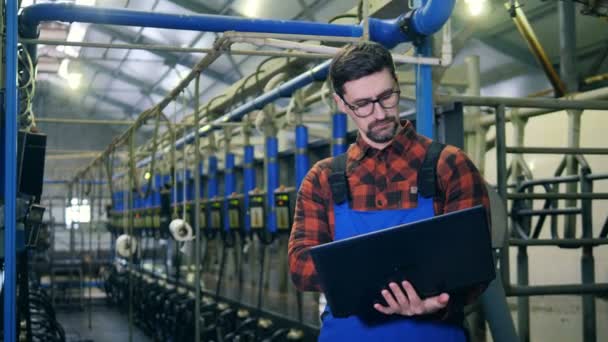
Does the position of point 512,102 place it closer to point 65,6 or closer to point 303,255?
point 303,255

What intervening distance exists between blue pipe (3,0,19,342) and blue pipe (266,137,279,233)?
3090 mm

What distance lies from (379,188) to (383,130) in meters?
0.14

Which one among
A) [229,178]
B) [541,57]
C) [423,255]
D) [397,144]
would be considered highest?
[541,57]

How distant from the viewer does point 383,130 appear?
1.76 meters

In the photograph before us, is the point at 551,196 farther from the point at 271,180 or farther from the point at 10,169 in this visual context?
the point at 271,180

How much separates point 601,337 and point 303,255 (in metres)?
3.84

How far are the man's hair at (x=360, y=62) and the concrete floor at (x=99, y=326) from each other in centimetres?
677

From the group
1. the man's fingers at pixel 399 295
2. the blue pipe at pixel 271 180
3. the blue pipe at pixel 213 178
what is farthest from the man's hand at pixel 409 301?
the blue pipe at pixel 213 178

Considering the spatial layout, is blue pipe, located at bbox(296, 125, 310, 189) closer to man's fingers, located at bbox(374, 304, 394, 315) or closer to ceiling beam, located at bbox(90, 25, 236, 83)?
man's fingers, located at bbox(374, 304, 394, 315)

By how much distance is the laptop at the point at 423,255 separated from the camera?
1.52 m

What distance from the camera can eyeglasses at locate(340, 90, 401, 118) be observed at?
1745 millimetres

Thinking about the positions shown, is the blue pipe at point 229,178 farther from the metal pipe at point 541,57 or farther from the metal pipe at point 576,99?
the metal pipe at point 541,57

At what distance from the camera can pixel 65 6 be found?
3.05m

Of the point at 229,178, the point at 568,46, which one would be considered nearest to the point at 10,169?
the point at 229,178
